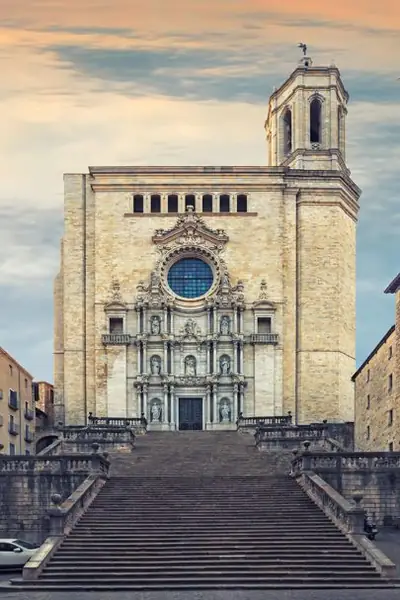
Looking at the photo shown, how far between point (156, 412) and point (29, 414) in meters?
7.56

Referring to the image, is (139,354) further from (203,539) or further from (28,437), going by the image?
(203,539)

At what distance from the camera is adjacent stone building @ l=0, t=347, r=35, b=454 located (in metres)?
64.7

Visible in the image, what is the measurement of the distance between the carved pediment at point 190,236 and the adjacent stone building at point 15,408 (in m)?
10.9

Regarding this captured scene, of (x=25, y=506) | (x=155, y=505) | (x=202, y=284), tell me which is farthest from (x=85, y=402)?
(x=155, y=505)

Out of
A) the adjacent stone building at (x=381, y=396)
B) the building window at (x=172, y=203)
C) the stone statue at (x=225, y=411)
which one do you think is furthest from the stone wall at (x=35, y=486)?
the building window at (x=172, y=203)

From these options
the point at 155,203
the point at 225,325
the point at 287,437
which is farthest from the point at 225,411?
the point at 287,437

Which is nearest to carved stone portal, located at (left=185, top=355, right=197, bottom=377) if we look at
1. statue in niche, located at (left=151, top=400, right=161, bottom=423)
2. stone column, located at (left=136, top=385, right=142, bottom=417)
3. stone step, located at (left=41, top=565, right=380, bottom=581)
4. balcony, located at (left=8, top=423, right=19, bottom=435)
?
statue in niche, located at (left=151, top=400, right=161, bottom=423)

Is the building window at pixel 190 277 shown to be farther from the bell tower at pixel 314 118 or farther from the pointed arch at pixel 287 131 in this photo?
the pointed arch at pixel 287 131

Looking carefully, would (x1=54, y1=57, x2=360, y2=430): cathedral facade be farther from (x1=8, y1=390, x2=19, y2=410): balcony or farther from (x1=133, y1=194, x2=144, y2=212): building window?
(x1=8, y1=390, x2=19, y2=410): balcony

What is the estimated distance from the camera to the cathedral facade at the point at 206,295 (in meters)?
68.3

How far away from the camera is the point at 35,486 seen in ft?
137

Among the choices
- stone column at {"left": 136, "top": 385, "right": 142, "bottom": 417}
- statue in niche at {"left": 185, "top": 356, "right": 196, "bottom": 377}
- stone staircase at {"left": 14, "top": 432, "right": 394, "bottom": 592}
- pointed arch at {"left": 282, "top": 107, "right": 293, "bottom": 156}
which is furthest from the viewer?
pointed arch at {"left": 282, "top": 107, "right": 293, "bottom": 156}

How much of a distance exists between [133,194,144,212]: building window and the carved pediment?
81.1 inches

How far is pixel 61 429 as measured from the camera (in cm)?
5878
